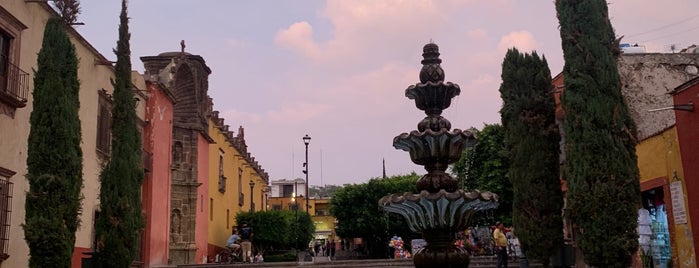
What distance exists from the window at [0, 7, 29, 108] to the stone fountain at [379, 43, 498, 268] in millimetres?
8150

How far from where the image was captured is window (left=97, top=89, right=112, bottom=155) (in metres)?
17.8

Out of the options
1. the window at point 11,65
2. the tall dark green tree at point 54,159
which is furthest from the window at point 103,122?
the tall dark green tree at point 54,159

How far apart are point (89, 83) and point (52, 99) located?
5621 mm

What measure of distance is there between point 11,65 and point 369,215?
29228 millimetres

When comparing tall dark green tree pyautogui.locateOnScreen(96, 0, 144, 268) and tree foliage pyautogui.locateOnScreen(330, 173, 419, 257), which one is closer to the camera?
tall dark green tree pyautogui.locateOnScreen(96, 0, 144, 268)

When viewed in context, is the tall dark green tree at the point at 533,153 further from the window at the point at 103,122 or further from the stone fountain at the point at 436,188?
the window at the point at 103,122

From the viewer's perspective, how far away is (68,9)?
43.0 feet

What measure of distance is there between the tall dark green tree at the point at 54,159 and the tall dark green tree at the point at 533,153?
9404 millimetres

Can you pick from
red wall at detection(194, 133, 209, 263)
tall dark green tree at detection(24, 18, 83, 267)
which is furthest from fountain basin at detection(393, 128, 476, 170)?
red wall at detection(194, 133, 209, 263)

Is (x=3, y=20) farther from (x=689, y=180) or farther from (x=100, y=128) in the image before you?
(x=689, y=180)

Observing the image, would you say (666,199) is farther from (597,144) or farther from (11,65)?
(11,65)

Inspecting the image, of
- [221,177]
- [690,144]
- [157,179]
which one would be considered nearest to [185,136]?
[221,177]

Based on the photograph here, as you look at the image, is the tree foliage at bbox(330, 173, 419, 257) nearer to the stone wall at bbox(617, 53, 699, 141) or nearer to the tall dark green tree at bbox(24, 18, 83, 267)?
the stone wall at bbox(617, 53, 699, 141)

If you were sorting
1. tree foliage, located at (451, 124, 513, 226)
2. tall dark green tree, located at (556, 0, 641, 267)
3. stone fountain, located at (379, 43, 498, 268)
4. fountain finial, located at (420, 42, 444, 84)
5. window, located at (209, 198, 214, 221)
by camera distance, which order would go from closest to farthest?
1. stone fountain, located at (379, 43, 498, 268)
2. fountain finial, located at (420, 42, 444, 84)
3. tall dark green tree, located at (556, 0, 641, 267)
4. tree foliage, located at (451, 124, 513, 226)
5. window, located at (209, 198, 214, 221)
